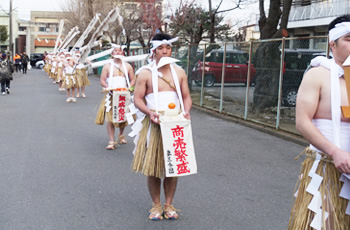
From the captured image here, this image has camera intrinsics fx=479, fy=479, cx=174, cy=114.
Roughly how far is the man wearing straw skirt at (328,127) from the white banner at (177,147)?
1768mm

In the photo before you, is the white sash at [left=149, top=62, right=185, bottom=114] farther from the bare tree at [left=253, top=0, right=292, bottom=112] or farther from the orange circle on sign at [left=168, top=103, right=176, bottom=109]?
the bare tree at [left=253, top=0, right=292, bottom=112]

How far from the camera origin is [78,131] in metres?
10.5

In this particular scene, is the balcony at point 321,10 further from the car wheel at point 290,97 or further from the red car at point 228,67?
the car wheel at point 290,97

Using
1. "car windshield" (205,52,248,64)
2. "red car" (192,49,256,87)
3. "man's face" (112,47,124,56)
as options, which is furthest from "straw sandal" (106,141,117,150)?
Result: "car windshield" (205,52,248,64)

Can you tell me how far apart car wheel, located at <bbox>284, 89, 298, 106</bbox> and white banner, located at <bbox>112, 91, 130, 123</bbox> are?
161 inches

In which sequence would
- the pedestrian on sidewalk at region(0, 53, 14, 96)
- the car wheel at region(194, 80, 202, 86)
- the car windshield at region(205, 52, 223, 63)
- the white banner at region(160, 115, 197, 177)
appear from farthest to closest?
the pedestrian on sidewalk at region(0, 53, 14, 96) < the car wheel at region(194, 80, 202, 86) < the car windshield at region(205, 52, 223, 63) < the white banner at region(160, 115, 197, 177)

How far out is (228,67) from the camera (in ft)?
45.2

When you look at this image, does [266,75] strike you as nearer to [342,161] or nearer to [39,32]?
[342,161]

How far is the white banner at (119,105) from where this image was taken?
8.36m

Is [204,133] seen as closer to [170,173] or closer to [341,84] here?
[170,173]

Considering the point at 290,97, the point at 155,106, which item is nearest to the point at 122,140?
the point at 290,97

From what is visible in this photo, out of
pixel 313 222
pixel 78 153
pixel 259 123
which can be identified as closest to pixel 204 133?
pixel 259 123

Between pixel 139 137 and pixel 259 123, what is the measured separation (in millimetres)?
7407

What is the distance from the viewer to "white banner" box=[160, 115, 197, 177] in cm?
448
